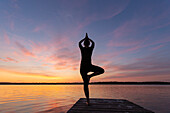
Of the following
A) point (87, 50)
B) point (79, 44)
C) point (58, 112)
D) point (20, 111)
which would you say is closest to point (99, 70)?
point (87, 50)

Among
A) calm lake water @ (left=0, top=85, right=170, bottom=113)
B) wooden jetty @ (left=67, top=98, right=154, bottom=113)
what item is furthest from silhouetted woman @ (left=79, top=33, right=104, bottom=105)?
calm lake water @ (left=0, top=85, right=170, bottom=113)

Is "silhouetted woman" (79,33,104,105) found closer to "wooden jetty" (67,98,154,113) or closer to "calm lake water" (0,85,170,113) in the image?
"wooden jetty" (67,98,154,113)

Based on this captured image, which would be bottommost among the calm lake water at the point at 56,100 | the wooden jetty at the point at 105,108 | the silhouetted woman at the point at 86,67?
the calm lake water at the point at 56,100

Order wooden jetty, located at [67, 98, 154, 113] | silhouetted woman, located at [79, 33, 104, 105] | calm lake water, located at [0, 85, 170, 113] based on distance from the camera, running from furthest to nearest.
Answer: calm lake water, located at [0, 85, 170, 113], silhouetted woman, located at [79, 33, 104, 105], wooden jetty, located at [67, 98, 154, 113]

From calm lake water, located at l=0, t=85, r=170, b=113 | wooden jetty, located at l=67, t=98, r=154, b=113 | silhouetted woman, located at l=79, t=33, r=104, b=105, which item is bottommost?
calm lake water, located at l=0, t=85, r=170, b=113

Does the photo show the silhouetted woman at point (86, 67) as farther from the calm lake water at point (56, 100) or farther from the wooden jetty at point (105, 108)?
the calm lake water at point (56, 100)

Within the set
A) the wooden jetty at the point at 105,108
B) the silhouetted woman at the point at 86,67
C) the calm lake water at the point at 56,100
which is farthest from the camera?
the calm lake water at the point at 56,100

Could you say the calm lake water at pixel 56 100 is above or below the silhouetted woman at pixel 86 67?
below

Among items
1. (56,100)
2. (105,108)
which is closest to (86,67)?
(105,108)

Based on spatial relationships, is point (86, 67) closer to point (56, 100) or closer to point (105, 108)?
point (105, 108)

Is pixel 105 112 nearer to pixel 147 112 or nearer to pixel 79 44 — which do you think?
pixel 147 112

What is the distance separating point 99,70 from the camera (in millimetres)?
5301

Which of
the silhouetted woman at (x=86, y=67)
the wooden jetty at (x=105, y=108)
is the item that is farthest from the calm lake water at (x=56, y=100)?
the silhouetted woman at (x=86, y=67)

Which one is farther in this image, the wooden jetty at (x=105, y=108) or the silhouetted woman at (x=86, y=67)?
the silhouetted woman at (x=86, y=67)
